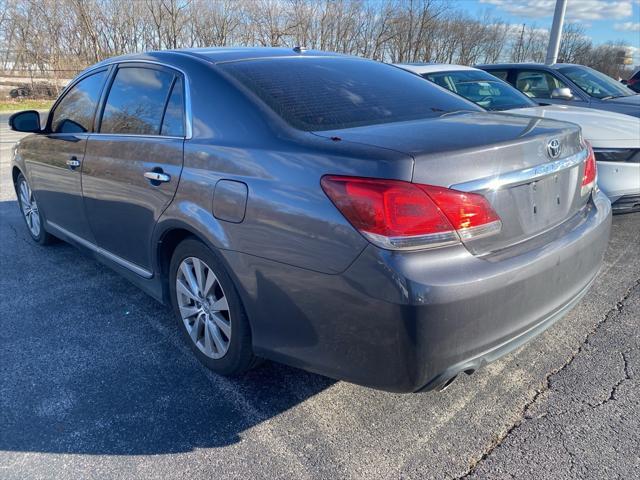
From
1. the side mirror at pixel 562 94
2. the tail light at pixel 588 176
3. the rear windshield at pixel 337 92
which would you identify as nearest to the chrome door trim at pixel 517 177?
the tail light at pixel 588 176

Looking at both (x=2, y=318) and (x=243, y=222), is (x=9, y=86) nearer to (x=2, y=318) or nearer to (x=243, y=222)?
(x=2, y=318)

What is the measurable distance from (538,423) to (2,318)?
329 centimetres

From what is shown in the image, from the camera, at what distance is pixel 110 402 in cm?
256

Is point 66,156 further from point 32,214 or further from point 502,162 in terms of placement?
point 502,162

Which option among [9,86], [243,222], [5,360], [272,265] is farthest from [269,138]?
[9,86]

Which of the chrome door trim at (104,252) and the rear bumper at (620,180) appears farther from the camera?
the rear bumper at (620,180)

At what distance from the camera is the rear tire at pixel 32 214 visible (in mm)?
4699

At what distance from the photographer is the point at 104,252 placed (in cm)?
355

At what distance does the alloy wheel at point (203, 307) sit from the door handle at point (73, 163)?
1349 millimetres

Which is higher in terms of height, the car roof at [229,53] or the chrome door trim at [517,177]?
the car roof at [229,53]

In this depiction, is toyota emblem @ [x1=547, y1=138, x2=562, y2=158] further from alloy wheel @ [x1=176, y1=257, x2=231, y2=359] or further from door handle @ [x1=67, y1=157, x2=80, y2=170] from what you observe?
door handle @ [x1=67, y1=157, x2=80, y2=170]

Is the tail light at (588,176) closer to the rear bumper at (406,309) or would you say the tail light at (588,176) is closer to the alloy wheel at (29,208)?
the rear bumper at (406,309)

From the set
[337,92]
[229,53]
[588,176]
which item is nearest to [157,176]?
[229,53]

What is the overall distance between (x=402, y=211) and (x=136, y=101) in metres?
2.06
